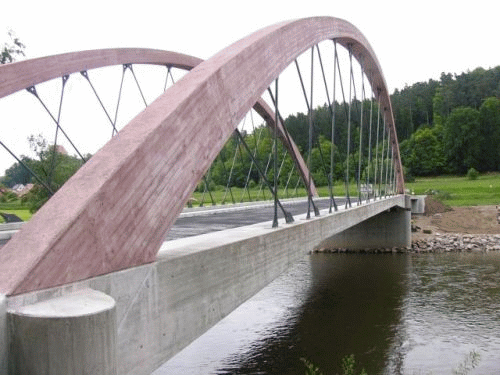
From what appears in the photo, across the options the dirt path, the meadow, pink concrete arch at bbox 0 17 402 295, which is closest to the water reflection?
pink concrete arch at bbox 0 17 402 295

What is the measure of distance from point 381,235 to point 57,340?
40.0 metres

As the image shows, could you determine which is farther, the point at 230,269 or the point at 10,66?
the point at 10,66

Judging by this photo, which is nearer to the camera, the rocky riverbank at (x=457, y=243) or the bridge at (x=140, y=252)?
the bridge at (x=140, y=252)

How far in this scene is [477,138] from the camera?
99938mm

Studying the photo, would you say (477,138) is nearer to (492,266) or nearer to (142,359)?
(492,266)

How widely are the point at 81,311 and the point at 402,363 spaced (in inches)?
505

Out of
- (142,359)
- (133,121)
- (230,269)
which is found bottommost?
(142,359)

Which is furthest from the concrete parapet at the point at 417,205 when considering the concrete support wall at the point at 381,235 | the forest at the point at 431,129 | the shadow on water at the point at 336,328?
the shadow on water at the point at 336,328

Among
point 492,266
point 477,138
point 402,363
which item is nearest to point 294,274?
point 492,266

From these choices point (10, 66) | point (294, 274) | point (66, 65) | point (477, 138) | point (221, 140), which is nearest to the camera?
point (221, 140)

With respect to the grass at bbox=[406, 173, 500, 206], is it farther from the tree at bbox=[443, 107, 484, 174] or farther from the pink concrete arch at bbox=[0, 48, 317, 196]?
the pink concrete arch at bbox=[0, 48, 317, 196]

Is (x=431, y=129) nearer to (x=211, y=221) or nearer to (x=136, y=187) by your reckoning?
(x=211, y=221)

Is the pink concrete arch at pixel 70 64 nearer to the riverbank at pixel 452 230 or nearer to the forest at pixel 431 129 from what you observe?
the riverbank at pixel 452 230

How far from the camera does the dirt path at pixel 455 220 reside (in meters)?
50.4
